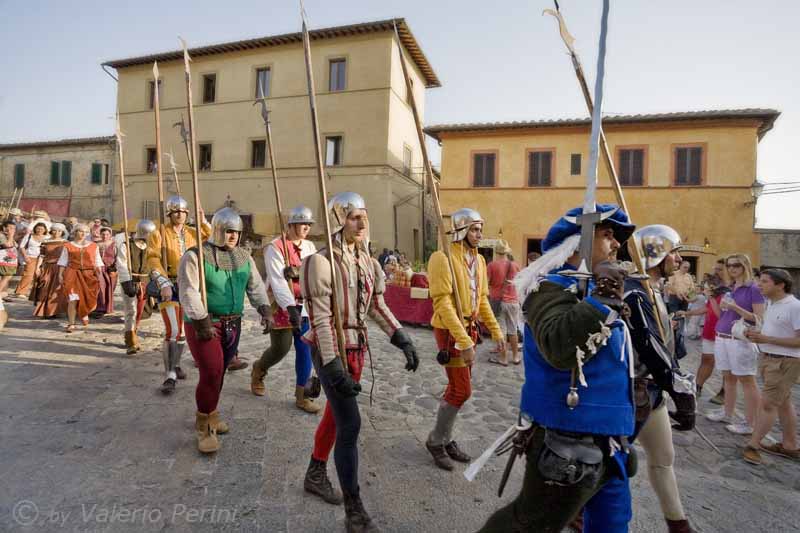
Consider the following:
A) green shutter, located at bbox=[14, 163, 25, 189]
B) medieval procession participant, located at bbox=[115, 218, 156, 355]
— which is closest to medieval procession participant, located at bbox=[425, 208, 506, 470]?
medieval procession participant, located at bbox=[115, 218, 156, 355]

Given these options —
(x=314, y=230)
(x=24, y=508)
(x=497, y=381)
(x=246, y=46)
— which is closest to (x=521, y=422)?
(x=24, y=508)

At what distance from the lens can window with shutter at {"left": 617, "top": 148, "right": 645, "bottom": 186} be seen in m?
18.8

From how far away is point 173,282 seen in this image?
529 cm

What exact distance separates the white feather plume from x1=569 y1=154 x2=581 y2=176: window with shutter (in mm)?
19043

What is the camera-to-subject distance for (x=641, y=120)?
18.3 metres

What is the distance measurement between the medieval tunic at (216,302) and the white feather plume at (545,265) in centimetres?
257

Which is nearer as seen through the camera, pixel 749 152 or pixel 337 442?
pixel 337 442

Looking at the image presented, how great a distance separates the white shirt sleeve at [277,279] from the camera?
14.4ft

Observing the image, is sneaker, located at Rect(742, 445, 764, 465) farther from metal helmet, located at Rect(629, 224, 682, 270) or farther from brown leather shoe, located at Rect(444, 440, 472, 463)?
brown leather shoe, located at Rect(444, 440, 472, 463)

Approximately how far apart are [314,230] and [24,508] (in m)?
19.3

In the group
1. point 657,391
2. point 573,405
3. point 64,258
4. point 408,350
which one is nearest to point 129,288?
point 64,258

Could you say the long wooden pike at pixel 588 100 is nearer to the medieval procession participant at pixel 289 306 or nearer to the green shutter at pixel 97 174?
the medieval procession participant at pixel 289 306

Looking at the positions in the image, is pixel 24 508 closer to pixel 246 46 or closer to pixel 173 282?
pixel 173 282

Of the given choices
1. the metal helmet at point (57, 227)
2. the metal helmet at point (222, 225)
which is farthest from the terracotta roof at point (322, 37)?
the metal helmet at point (222, 225)
